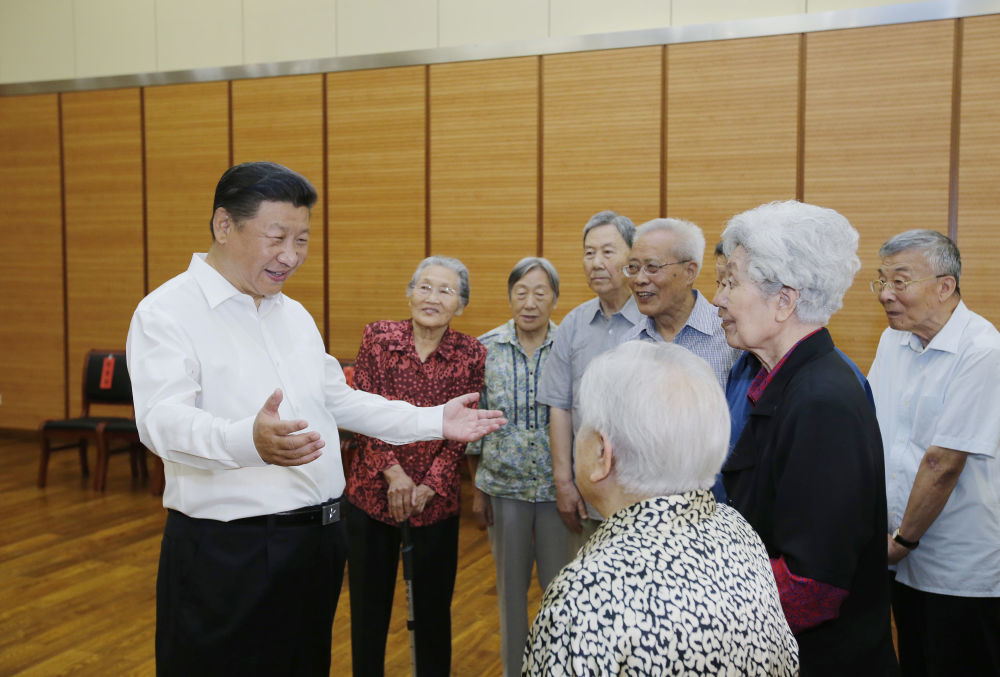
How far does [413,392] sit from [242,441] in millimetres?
1390

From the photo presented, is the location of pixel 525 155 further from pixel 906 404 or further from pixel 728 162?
pixel 906 404

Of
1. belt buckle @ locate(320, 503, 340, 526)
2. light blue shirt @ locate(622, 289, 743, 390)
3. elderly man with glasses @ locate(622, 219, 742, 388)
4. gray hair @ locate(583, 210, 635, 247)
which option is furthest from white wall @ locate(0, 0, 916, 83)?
belt buckle @ locate(320, 503, 340, 526)

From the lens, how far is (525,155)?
21.2 ft

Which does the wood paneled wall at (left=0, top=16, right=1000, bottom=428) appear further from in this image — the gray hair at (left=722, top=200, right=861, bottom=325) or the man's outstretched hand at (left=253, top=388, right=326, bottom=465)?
the man's outstretched hand at (left=253, top=388, right=326, bottom=465)

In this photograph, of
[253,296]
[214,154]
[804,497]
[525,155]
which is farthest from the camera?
[214,154]

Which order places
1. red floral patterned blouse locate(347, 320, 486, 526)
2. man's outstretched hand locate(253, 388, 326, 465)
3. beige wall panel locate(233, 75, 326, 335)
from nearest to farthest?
man's outstretched hand locate(253, 388, 326, 465) < red floral patterned blouse locate(347, 320, 486, 526) < beige wall panel locate(233, 75, 326, 335)

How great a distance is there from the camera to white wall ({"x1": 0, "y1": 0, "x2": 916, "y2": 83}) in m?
6.09

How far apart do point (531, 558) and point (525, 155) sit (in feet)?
13.7

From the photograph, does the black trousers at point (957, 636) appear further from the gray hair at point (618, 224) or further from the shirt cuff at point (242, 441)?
the shirt cuff at point (242, 441)

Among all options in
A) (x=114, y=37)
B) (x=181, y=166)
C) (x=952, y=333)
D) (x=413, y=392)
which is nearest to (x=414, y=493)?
(x=413, y=392)

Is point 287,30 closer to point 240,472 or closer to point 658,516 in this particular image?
point 240,472

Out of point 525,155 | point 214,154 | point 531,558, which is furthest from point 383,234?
point 531,558

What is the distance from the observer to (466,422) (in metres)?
2.21

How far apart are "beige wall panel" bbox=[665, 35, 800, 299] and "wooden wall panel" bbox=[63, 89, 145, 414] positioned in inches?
211
